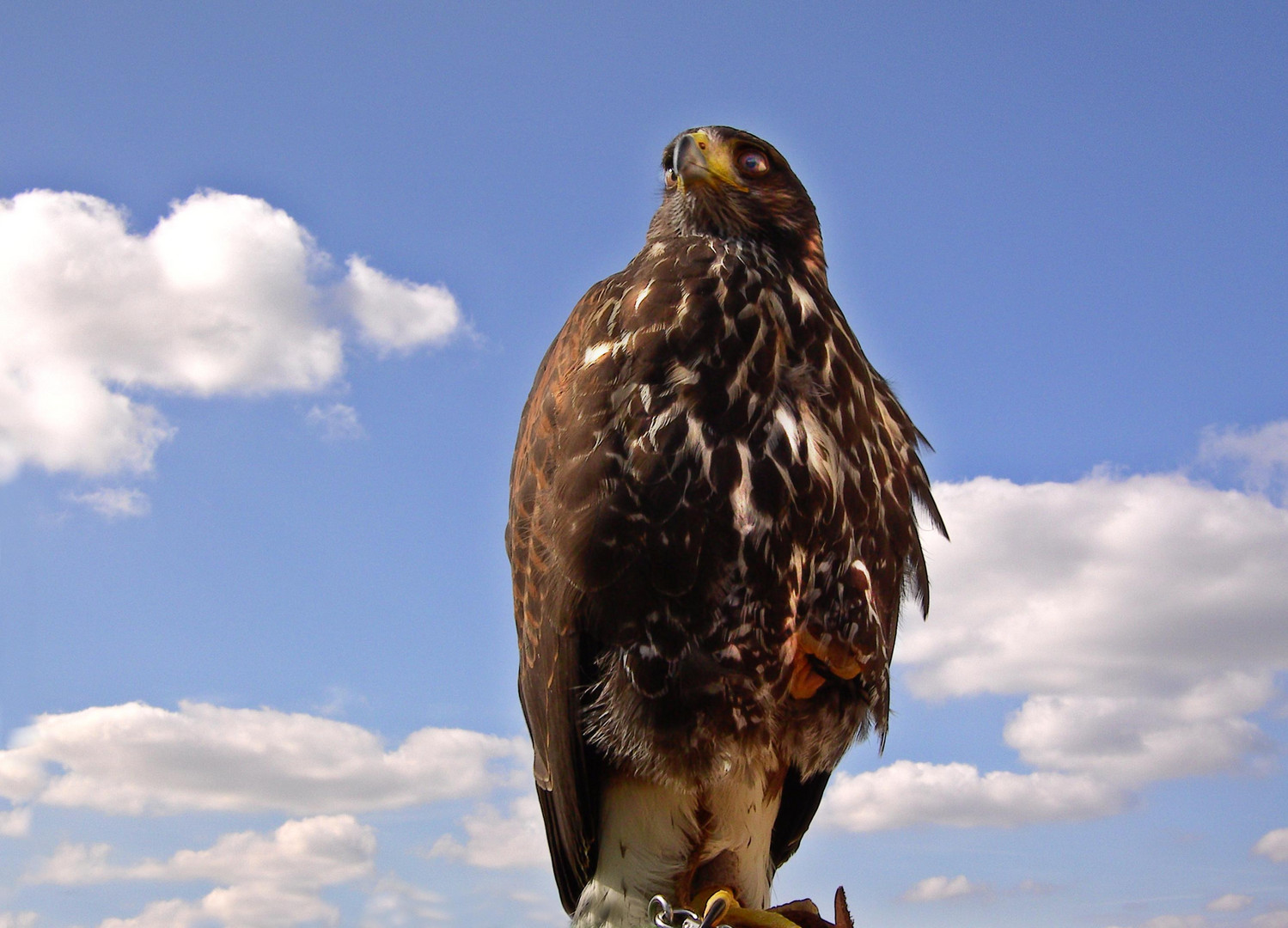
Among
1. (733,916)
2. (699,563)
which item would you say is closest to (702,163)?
(699,563)

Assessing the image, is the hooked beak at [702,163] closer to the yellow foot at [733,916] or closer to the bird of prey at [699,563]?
the bird of prey at [699,563]

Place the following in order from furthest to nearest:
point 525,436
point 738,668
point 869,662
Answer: point 525,436, point 869,662, point 738,668

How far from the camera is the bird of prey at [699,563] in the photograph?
3.42 metres

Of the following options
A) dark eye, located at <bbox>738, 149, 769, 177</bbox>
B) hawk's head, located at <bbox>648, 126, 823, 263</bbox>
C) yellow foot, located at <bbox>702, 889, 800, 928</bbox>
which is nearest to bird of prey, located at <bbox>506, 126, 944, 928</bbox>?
hawk's head, located at <bbox>648, 126, 823, 263</bbox>

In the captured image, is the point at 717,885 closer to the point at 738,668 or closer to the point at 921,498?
the point at 738,668

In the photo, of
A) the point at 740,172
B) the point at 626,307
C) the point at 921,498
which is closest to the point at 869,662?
the point at 921,498

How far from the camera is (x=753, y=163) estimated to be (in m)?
4.36

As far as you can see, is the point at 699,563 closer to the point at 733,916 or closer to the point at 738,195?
the point at 733,916

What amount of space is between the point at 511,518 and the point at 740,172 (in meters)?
1.72

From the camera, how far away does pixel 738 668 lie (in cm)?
342

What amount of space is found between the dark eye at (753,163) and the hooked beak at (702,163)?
2.1 inches

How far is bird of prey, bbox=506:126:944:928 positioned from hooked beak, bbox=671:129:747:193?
26 centimetres

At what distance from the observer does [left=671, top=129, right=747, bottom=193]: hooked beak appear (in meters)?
4.27

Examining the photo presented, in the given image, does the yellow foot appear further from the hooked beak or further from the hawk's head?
the hooked beak
